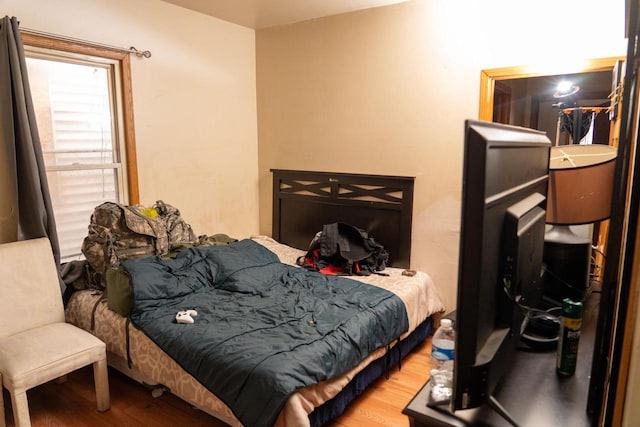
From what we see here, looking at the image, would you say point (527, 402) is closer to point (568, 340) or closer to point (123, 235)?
point (568, 340)

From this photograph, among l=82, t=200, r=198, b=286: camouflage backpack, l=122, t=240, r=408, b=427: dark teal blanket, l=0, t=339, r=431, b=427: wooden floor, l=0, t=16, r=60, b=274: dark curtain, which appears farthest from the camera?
l=82, t=200, r=198, b=286: camouflage backpack

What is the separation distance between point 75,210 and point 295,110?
196 cm

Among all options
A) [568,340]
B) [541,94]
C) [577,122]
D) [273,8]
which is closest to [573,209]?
[568,340]

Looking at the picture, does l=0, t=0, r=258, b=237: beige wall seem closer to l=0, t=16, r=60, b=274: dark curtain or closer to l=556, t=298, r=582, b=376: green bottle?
l=0, t=16, r=60, b=274: dark curtain

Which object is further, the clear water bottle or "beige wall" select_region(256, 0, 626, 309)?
"beige wall" select_region(256, 0, 626, 309)

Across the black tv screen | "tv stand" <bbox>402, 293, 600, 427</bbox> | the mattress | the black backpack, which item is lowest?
the mattress

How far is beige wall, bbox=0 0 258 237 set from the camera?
9.83 ft

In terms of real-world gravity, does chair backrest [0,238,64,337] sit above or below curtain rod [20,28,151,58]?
below

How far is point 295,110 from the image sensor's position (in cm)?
396

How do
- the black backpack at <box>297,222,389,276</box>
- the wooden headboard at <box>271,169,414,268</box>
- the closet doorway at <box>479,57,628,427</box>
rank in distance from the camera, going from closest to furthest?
the closet doorway at <box>479,57,628,427</box> → the black backpack at <box>297,222,389,276</box> → the wooden headboard at <box>271,169,414,268</box>

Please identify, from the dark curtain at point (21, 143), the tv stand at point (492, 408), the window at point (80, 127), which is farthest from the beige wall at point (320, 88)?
the tv stand at point (492, 408)

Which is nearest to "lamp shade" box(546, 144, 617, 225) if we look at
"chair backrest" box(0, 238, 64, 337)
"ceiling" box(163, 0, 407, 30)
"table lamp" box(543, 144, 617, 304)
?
"table lamp" box(543, 144, 617, 304)

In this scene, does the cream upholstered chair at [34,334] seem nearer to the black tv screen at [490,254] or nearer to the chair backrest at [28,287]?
the chair backrest at [28,287]

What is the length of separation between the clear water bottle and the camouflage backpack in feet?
6.64
